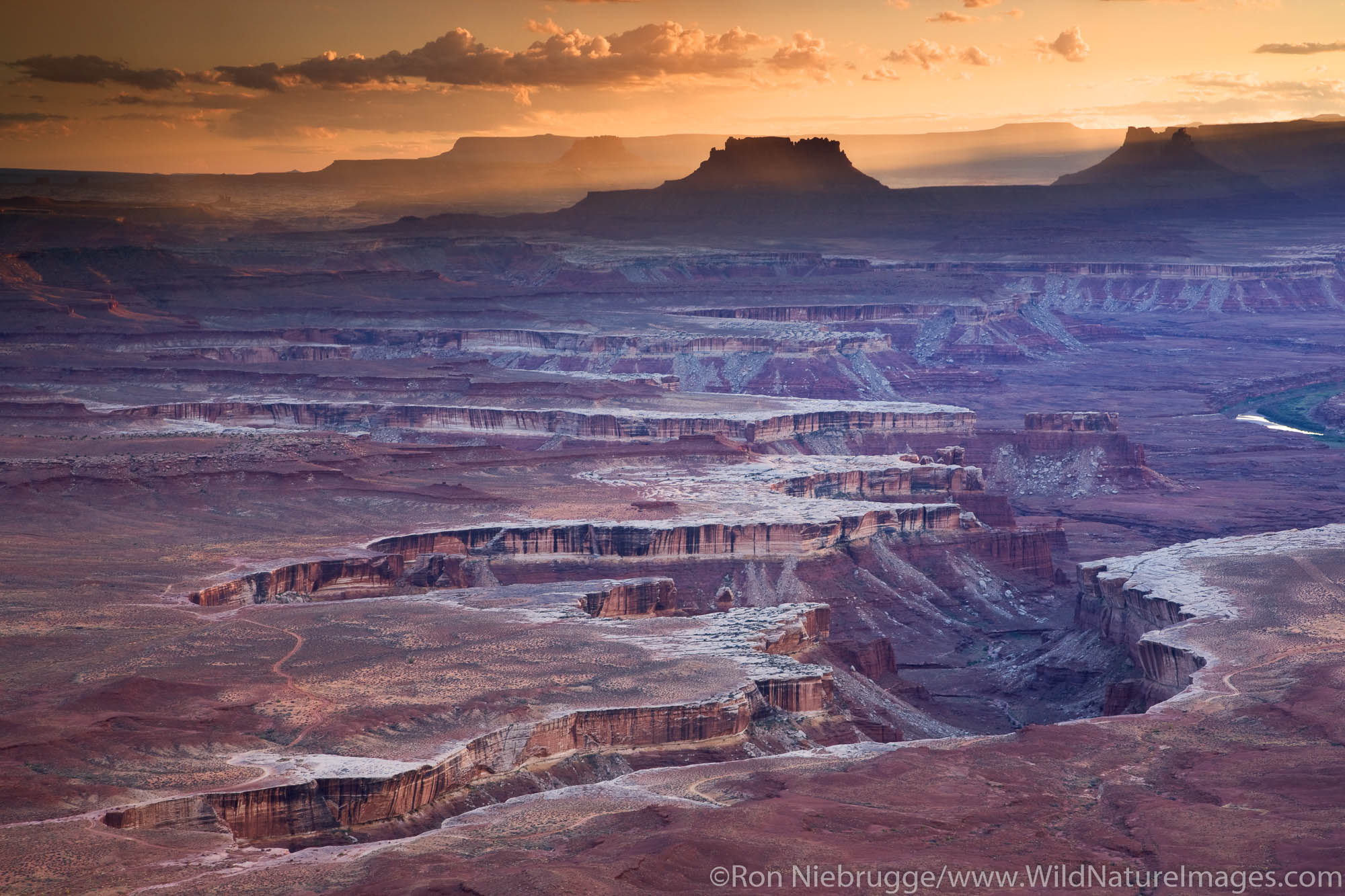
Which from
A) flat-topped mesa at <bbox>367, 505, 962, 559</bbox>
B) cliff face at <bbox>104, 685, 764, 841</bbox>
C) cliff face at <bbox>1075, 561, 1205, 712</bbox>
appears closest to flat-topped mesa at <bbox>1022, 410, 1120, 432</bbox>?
cliff face at <bbox>1075, 561, 1205, 712</bbox>

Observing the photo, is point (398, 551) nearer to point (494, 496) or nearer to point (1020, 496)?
point (494, 496)

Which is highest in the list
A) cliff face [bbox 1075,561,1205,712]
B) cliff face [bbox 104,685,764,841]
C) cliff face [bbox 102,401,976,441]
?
cliff face [bbox 102,401,976,441]

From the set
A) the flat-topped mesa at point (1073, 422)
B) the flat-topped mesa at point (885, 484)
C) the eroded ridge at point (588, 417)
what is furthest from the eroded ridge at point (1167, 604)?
the flat-topped mesa at point (1073, 422)

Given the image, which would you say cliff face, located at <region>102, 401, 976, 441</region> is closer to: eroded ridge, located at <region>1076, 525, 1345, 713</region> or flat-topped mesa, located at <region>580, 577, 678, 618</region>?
eroded ridge, located at <region>1076, 525, 1345, 713</region>

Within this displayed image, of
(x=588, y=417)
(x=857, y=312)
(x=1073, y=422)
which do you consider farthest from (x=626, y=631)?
(x=857, y=312)

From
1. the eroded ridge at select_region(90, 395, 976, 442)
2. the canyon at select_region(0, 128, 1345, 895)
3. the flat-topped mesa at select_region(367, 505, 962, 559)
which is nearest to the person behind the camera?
the canyon at select_region(0, 128, 1345, 895)

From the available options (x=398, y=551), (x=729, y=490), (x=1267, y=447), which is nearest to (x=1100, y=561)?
(x=729, y=490)
